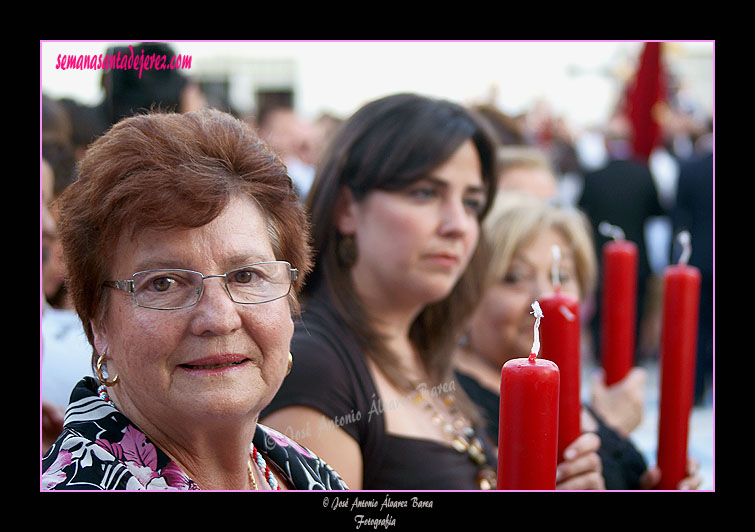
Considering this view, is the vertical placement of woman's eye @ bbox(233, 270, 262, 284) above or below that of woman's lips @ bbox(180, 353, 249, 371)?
above

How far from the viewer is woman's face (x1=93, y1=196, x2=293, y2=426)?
37.8 inches

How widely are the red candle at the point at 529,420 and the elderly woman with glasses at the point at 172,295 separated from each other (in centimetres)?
28

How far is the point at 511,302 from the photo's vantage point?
160 cm

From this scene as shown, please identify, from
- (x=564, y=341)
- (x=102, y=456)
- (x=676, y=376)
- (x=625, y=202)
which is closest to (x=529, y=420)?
(x=564, y=341)

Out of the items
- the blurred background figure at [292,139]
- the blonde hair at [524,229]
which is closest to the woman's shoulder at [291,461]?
the blurred background figure at [292,139]

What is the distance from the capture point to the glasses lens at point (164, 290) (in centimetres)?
96

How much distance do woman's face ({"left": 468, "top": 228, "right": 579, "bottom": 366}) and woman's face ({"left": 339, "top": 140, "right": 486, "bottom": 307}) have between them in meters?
0.21

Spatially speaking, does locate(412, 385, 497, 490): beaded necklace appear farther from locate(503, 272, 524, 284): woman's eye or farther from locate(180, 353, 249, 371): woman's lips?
locate(180, 353, 249, 371): woman's lips

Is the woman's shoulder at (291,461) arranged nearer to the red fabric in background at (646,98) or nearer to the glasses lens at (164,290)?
the glasses lens at (164,290)

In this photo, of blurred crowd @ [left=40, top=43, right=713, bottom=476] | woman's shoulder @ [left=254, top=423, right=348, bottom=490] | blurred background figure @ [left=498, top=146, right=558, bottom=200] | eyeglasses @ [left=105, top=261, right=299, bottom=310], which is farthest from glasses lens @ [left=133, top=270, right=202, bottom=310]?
blurred background figure @ [left=498, top=146, right=558, bottom=200]

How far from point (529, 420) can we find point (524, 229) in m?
0.76

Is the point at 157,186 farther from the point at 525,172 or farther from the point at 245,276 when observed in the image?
the point at 525,172

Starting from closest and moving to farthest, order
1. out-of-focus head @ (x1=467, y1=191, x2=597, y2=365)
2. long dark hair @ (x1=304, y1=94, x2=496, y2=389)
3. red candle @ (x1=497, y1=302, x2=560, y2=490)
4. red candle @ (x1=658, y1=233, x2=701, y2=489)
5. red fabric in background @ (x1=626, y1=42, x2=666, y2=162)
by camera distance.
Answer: red candle @ (x1=497, y1=302, x2=560, y2=490)
long dark hair @ (x1=304, y1=94, x2=496, y2=389)
red candle @ (x1=658, y1=233, x2=701, y2=489)
out-of-focus head @ (x1=467, y1=191, x2=597, y2=365)
red fabric in background @ (x1=626, y1=42, x2=666, y2=162)
